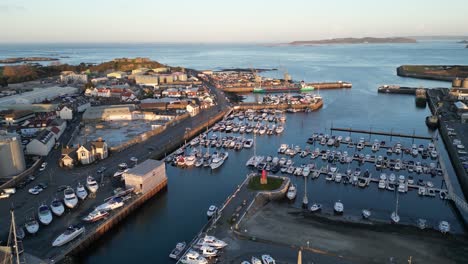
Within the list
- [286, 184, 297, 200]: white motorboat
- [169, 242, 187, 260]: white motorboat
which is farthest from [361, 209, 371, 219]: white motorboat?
[169, 242, 187, 260]: white motorboat

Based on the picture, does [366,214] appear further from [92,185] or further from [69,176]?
[69,176]

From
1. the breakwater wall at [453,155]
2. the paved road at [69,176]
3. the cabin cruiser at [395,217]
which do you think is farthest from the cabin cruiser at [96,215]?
the breakwater wall at [453,155]

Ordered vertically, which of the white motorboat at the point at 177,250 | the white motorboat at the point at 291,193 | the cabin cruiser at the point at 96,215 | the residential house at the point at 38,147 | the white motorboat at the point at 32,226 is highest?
the residential house at the point at 38,147

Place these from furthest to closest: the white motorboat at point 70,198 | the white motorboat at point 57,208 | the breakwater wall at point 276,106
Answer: the breakwater wall at point 276,106 → the white motorboat at point 70,198 → the white motorboat at point 57,208

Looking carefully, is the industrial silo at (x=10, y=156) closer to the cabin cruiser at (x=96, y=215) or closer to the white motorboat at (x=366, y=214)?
the cabin cruiser at (x=96, y=215)

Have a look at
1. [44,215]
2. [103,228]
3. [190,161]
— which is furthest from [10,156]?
[190,161]

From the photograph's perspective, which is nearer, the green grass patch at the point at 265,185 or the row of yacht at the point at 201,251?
the row of yacht at the point at 201,251

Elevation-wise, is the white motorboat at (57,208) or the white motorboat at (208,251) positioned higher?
the white motorboat at (57,208)
